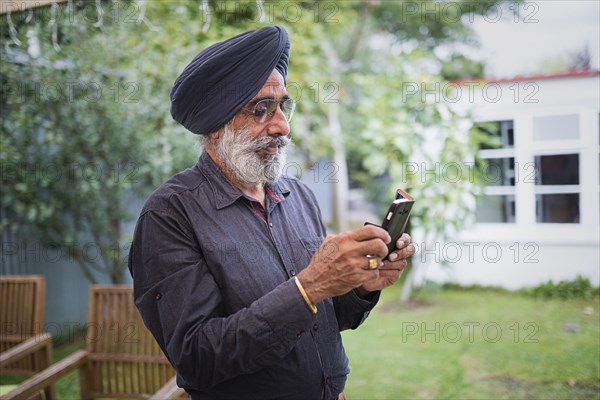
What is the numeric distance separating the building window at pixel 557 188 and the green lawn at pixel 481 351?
44 centimetres

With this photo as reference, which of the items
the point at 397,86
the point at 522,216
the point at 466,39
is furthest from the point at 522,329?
the point at 466,39

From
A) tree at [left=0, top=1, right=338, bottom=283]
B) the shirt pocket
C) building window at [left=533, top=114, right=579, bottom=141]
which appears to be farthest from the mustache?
tree at [left=0, top=1, right=338, bottom=283]

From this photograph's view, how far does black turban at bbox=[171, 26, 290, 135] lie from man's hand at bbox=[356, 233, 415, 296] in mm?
540

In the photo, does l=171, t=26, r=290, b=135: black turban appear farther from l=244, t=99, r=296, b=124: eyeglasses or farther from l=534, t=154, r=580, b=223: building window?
l=534, t=154, r=580, b=223: building window

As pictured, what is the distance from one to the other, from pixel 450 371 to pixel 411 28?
5.54m

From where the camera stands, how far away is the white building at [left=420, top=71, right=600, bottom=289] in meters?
2.31

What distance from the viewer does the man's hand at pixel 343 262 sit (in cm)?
103

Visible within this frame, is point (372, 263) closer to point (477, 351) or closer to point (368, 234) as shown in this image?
point (368, 234)

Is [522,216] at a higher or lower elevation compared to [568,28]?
lower

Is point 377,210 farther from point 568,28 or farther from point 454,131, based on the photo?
point 568,28

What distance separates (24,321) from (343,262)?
2.27 m

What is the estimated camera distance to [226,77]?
1310 mm

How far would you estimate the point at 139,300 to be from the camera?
1.20 meters

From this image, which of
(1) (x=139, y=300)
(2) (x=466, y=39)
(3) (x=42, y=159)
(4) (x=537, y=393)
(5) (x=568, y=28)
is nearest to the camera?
(1) (x=139, y=300)
